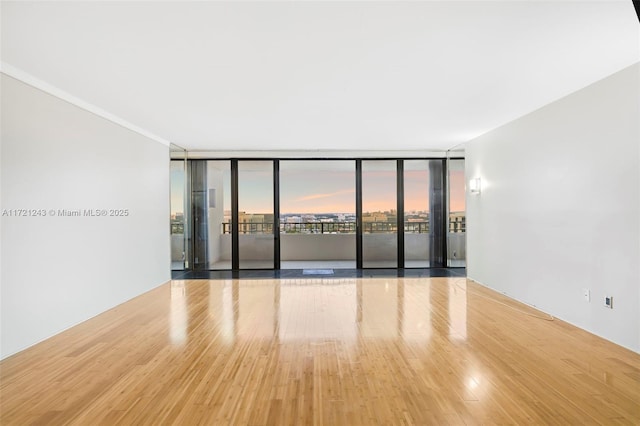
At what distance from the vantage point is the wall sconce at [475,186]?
586 cm

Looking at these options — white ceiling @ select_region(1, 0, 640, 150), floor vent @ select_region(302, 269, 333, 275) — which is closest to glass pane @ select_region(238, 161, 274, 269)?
floor vent @ select_region(302, 269, 333, 275)

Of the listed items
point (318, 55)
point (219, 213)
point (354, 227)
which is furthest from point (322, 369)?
point (219, 213)

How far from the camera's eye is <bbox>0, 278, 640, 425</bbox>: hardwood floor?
2.17 meters

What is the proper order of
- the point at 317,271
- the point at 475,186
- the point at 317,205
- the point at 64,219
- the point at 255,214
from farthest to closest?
the point at 317,205
the point at 255,214
the point at 317,271
the point at 475,186
the point at 64,219

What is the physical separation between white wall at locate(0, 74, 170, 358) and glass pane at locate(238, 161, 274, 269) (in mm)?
2105

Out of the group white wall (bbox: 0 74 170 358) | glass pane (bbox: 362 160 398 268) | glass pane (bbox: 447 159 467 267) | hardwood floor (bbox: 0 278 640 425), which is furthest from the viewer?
glass pane (bbox: 362 160 398 268)

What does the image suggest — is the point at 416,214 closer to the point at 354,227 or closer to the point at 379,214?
the point at 379,214

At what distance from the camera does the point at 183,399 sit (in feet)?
7.64

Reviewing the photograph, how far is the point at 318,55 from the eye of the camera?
109 inches

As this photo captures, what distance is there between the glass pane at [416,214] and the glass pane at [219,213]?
3712mm

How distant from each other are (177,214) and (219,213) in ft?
2.94

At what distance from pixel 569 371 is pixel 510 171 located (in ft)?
9.73

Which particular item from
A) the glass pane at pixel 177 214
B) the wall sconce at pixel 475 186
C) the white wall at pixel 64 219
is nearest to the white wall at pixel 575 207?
the wall sconce at pixel 475 186

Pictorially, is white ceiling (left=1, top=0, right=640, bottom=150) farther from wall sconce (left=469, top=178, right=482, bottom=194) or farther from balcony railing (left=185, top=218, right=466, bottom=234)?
balcony railing (left=185, top=218, right=466, bottom=234)
